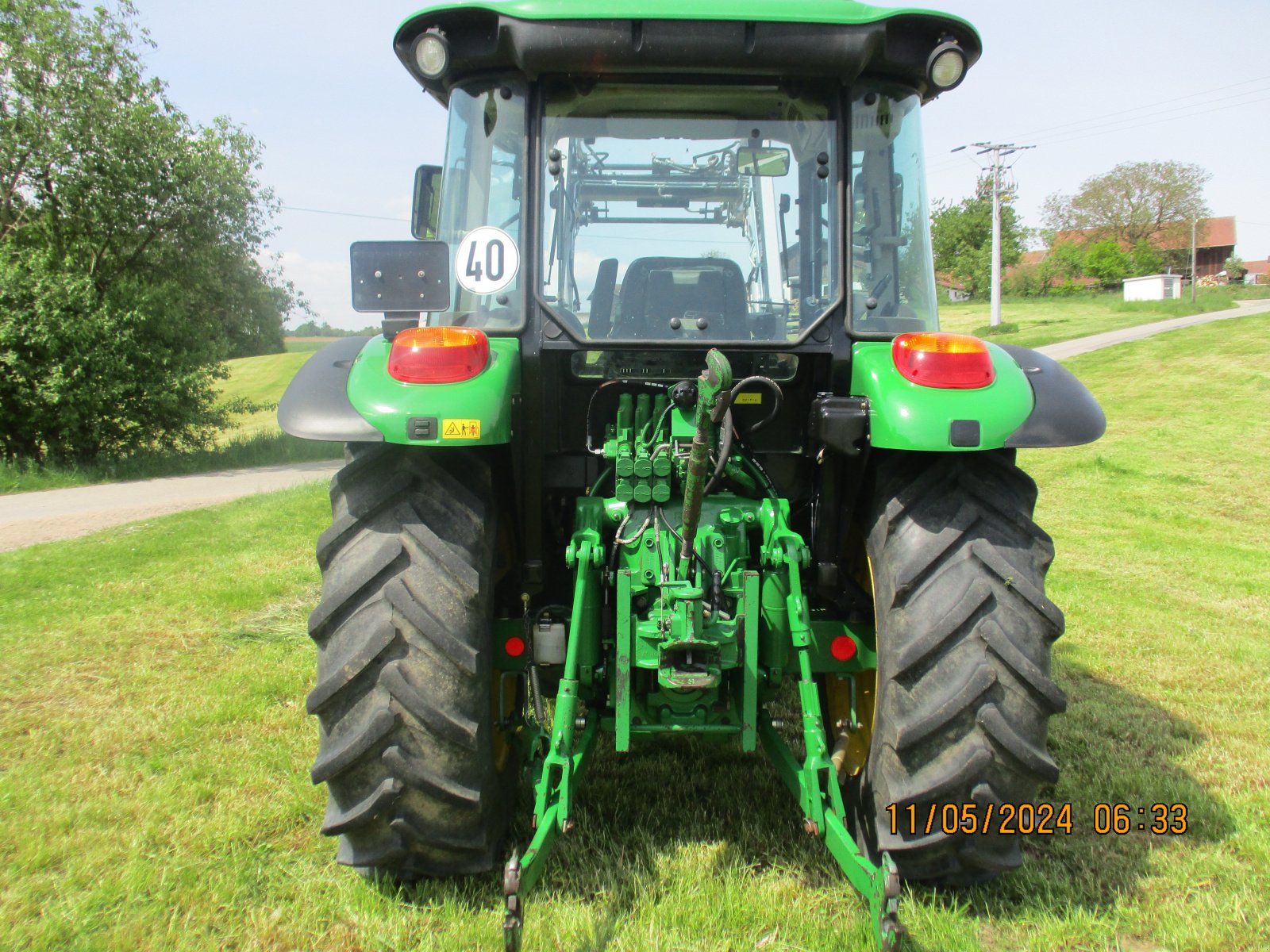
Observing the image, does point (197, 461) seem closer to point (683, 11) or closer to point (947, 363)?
point (683, 11)

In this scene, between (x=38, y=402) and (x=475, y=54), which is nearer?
(x=475, y=54)

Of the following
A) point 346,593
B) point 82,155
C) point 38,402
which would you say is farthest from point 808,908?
point 82,155

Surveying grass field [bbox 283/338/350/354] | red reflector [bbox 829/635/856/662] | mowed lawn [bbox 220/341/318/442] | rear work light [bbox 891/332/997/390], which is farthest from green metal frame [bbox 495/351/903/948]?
grass field [bbox 283/338/350/354]

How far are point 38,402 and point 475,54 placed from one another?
1367cm

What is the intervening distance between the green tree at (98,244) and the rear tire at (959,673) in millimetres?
14146

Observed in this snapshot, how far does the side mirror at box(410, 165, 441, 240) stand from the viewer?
3195mm

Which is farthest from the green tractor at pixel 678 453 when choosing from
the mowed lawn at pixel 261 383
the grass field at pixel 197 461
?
the mowed lawn at pixel 261 383

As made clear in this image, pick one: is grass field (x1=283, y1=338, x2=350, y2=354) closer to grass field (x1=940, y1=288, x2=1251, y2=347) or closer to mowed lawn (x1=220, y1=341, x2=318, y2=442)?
mowed lawn (x1=220, y1=341, x2=318, y2=442)

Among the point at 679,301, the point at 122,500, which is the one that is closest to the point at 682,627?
the point at 679,301

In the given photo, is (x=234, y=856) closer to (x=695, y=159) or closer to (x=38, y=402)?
(x=695, y=159)

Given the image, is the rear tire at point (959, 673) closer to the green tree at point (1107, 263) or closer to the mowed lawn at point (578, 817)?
the mowed lawn at point (578, 817)

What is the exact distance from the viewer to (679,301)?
2.82 m

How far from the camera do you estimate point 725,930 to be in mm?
Answer: 2451

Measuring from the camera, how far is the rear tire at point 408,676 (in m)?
2.36
